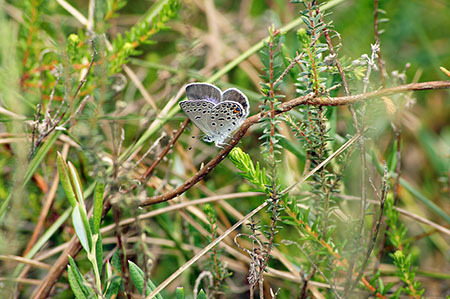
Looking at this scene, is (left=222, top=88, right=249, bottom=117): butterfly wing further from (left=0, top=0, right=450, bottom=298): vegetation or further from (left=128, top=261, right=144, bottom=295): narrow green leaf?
(left=128, top=261, right=144, bottom=295): narrow green leaf

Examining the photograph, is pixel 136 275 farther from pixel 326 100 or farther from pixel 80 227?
pixel 326 100

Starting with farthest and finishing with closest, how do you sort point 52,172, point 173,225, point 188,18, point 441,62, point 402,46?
point 402,46 → point 441,62 → point 52,172 → point 173,225 → point 188,18

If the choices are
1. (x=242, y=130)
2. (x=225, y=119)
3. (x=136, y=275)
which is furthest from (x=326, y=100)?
(x=136, y=275)

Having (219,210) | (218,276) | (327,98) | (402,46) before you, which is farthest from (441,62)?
(218,276)

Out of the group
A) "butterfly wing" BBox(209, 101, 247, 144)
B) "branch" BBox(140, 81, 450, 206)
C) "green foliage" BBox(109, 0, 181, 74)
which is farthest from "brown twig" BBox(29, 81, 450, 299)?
"green foliage" BBox(109, 0, 181, 74)

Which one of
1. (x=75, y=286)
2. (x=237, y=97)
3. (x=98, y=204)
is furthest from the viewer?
(x=237, y=97)

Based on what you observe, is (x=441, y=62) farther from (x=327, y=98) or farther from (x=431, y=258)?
(x=327, y=98)

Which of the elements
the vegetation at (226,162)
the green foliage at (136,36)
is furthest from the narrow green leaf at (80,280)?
the green foliage at (136,36)
